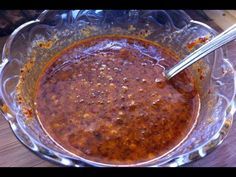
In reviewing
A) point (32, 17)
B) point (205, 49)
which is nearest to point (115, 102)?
point (205, 49)

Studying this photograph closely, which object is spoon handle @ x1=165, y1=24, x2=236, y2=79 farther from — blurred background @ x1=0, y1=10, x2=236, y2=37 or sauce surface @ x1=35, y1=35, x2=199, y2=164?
blurred background @ x1=0, y1=10, x2=236, y2=37

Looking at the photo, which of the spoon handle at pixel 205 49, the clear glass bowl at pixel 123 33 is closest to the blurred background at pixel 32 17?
the clear glass bowl at pixel 123 33

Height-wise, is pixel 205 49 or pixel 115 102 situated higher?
pixel 205 49

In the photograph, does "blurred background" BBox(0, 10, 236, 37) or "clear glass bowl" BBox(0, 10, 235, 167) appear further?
"blurred background" BBox(0, 10, 236, 37)

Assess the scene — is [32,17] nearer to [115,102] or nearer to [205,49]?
[115,102]

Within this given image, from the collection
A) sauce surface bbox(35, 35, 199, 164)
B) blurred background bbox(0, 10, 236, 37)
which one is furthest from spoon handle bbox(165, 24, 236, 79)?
blurred background bbox(0, 10, 236, 37)
